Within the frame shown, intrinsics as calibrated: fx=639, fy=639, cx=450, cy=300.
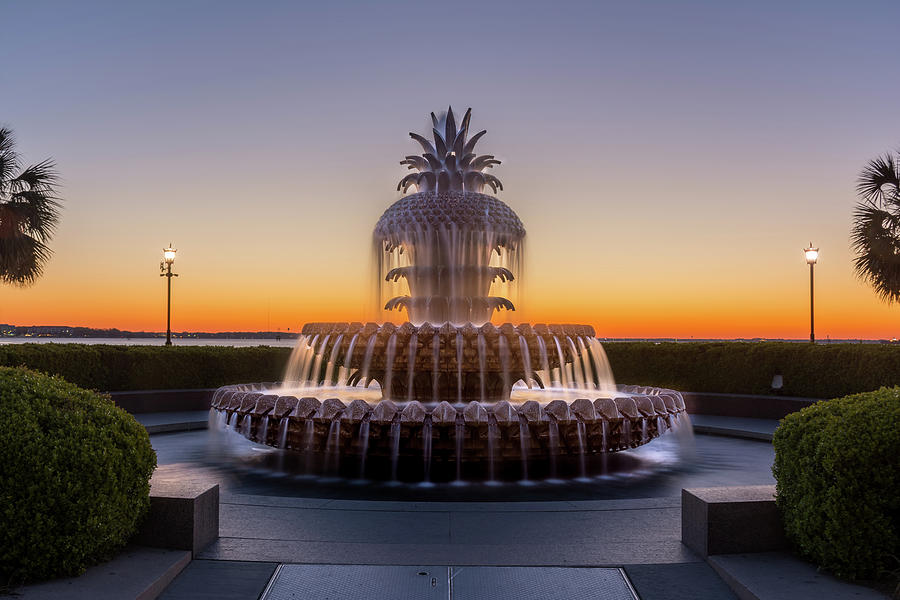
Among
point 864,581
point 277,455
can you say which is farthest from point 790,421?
point 277,455

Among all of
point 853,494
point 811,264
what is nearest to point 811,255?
point 811,264

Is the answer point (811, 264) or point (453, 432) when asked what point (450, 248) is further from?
point (811, 264)

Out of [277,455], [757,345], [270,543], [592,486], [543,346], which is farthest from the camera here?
[757,345]

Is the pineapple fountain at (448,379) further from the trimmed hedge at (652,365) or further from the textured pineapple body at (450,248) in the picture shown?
the trimmed hedge at (652,365)

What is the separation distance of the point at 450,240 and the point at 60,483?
7.97m

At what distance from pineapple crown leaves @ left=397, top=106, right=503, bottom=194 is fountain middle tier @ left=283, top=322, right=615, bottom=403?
3454 millimetres

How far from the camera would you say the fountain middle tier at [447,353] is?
9.65m

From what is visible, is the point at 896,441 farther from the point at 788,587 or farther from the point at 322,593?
the point at 322,593

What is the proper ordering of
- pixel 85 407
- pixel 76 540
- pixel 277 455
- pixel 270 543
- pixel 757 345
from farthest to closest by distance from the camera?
pixel 757 345
pixel 277 455
pixel 270 543
pixel 85 407
pixel 76 540

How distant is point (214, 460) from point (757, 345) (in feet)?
48.1

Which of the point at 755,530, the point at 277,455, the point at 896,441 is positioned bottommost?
the point at 277,455

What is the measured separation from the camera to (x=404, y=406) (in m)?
8.75

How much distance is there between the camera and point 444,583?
14.5 feet

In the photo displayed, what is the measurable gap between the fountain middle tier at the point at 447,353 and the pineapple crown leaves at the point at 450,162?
3454mm
